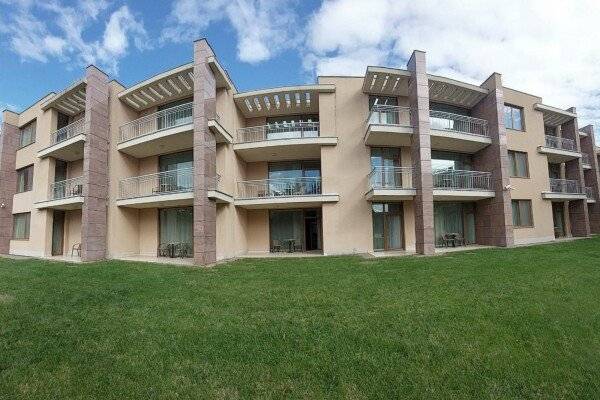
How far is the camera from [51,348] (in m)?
4.57

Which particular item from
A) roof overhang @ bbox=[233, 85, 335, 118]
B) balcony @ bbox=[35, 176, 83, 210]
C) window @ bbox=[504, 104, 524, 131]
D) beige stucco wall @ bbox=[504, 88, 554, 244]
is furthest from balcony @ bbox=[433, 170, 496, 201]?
balcony @ bbox=[35, 176, 83, 210]

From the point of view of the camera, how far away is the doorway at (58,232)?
18594mm

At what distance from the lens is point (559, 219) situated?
22.6 metres

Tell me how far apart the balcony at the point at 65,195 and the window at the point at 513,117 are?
24877 millimetres

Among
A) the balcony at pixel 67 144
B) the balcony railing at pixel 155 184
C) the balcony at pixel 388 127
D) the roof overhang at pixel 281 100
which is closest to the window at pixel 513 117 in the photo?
the balcony at pixel 388 127

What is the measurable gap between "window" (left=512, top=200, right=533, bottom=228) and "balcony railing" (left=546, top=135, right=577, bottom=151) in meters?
5.45

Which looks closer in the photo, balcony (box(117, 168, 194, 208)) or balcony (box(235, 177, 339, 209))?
balcony (box(117, 168, 194, 208))

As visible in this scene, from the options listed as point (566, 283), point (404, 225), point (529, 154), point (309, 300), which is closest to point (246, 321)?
point (309, 300)

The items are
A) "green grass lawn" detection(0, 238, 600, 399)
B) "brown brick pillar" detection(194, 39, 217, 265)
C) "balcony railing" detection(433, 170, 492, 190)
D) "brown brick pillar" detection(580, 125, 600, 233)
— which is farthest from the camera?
"brown brick pillar" detection(580, 125, 600, 233)

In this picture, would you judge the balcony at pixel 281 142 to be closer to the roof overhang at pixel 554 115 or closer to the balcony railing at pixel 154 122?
the balcony railing at pixel 154 122

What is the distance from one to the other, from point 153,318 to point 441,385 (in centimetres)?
487

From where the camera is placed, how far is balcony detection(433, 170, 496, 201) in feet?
52.5

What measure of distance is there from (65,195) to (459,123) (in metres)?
23.4

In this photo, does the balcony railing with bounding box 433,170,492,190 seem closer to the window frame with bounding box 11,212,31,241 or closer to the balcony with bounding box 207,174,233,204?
the balcony with bounding box 207,174,233,204
